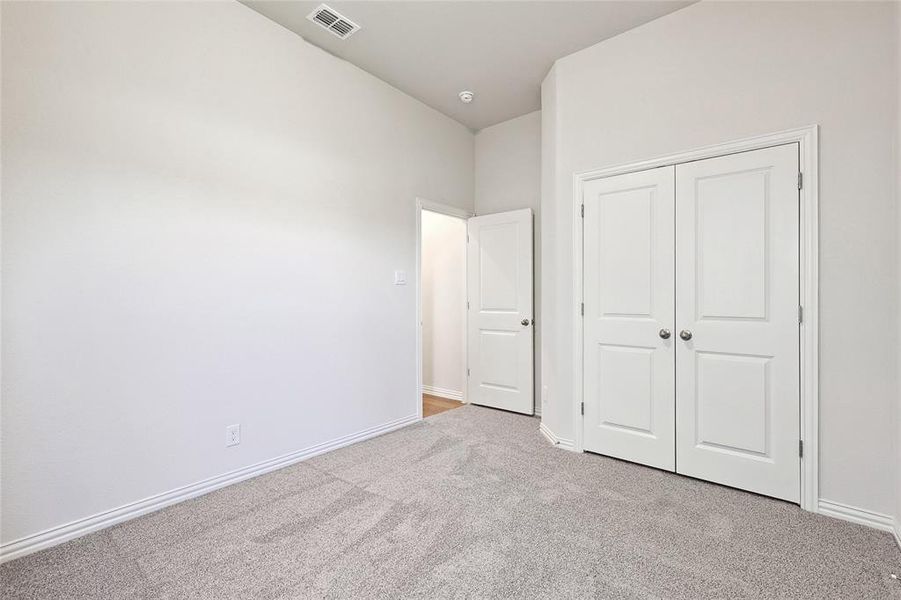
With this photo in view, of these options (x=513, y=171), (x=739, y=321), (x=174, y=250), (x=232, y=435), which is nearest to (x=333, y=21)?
(x=174, y=250)

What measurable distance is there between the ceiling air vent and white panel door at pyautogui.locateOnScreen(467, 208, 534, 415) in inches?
81.2

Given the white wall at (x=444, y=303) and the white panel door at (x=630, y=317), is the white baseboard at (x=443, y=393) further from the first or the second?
the white panel door at (x=630, y=317)

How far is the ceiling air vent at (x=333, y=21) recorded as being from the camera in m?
2.57

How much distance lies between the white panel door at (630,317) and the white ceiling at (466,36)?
104cm

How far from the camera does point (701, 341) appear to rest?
98.2 inches

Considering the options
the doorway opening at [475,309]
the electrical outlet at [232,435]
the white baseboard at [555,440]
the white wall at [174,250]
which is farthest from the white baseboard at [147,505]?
the white baseboard at [555,440]

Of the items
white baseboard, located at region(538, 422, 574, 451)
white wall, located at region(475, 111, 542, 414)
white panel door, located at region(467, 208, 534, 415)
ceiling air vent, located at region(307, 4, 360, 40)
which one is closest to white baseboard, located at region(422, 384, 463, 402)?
white panel door, located at region(467, 208, 534, 415)

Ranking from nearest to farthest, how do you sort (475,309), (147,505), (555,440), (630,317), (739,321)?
(147,505)
(739,321)
(630,317)
(555,440)
(475,309)

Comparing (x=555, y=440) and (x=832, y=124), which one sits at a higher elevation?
(x=832, y=124)

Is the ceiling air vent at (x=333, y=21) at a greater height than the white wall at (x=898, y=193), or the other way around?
the ceiling air vent at (x=333, y=21)

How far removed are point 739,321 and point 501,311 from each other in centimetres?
213

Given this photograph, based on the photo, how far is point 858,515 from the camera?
2.03 m

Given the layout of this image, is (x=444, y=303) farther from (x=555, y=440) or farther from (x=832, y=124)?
(x=832, y=124)

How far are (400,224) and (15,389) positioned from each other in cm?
257
